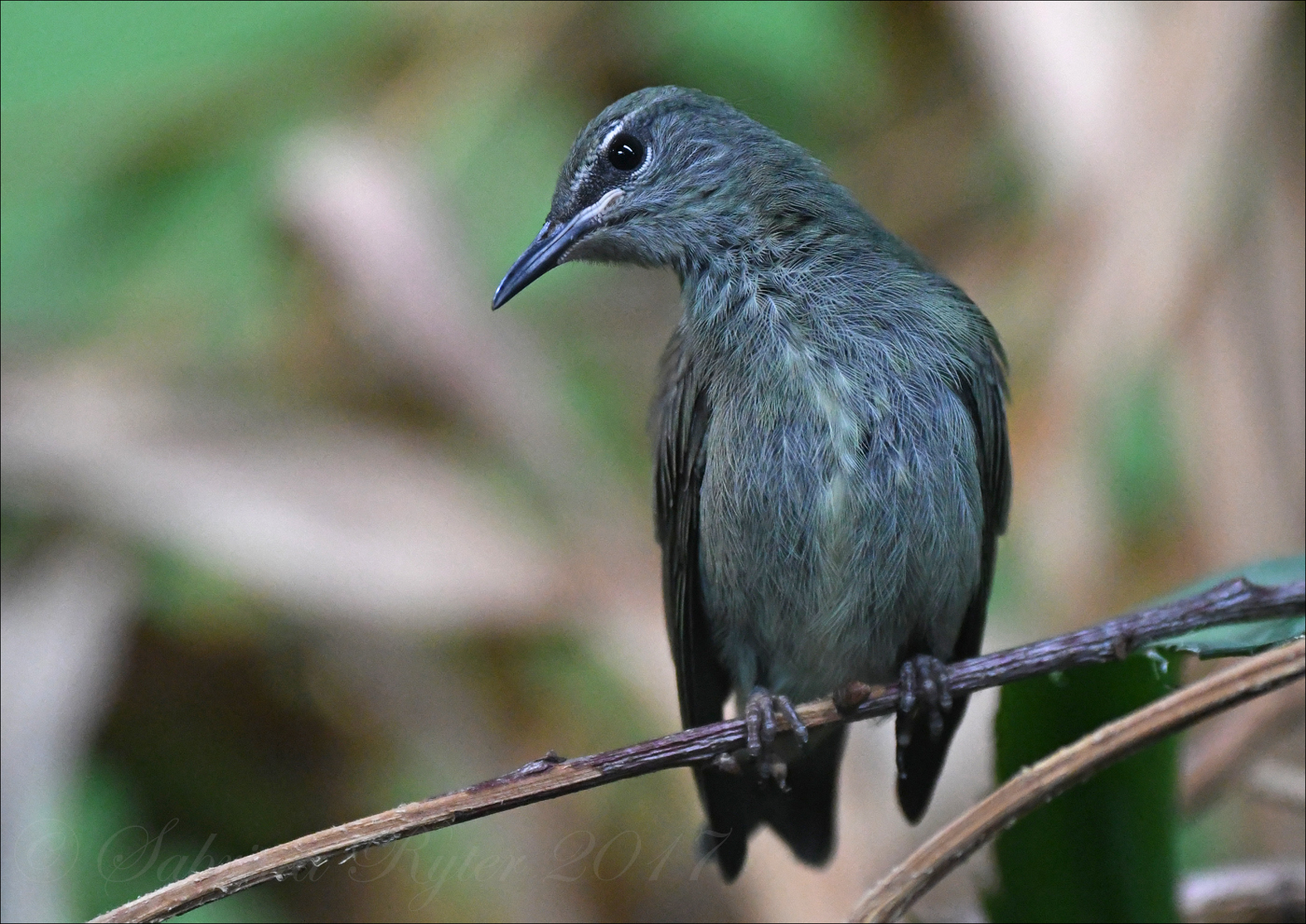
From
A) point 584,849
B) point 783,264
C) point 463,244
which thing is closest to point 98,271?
point 463,244

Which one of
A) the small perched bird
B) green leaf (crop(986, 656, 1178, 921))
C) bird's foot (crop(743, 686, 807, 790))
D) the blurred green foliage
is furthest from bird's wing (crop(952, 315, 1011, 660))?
the blurred green foliage

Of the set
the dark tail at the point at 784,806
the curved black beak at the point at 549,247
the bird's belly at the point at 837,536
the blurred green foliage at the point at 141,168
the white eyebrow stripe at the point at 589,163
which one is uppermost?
the blurred green foliage at the point at 141,168

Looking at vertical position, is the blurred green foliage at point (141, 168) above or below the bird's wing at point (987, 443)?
above

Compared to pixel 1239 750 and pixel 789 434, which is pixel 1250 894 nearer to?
pixel 1239 750

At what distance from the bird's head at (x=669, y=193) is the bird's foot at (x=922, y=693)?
0.96 metres

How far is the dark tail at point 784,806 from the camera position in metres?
2.70

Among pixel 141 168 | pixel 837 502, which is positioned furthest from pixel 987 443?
pixel 141 168

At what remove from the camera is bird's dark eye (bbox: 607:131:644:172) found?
2.63m

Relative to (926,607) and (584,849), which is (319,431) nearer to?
(584,849)

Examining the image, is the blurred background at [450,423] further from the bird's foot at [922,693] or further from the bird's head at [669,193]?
the bird's head at [669,193]

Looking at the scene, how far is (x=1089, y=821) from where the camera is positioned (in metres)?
2.20

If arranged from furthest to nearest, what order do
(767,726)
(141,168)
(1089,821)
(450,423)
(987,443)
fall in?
(141,168)
(450,423)
(987,443)
(767,726)
(1089,821)

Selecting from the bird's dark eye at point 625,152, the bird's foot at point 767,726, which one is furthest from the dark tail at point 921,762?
the bird's dark eye at point 625,152

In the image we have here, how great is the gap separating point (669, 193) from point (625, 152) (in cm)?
15
